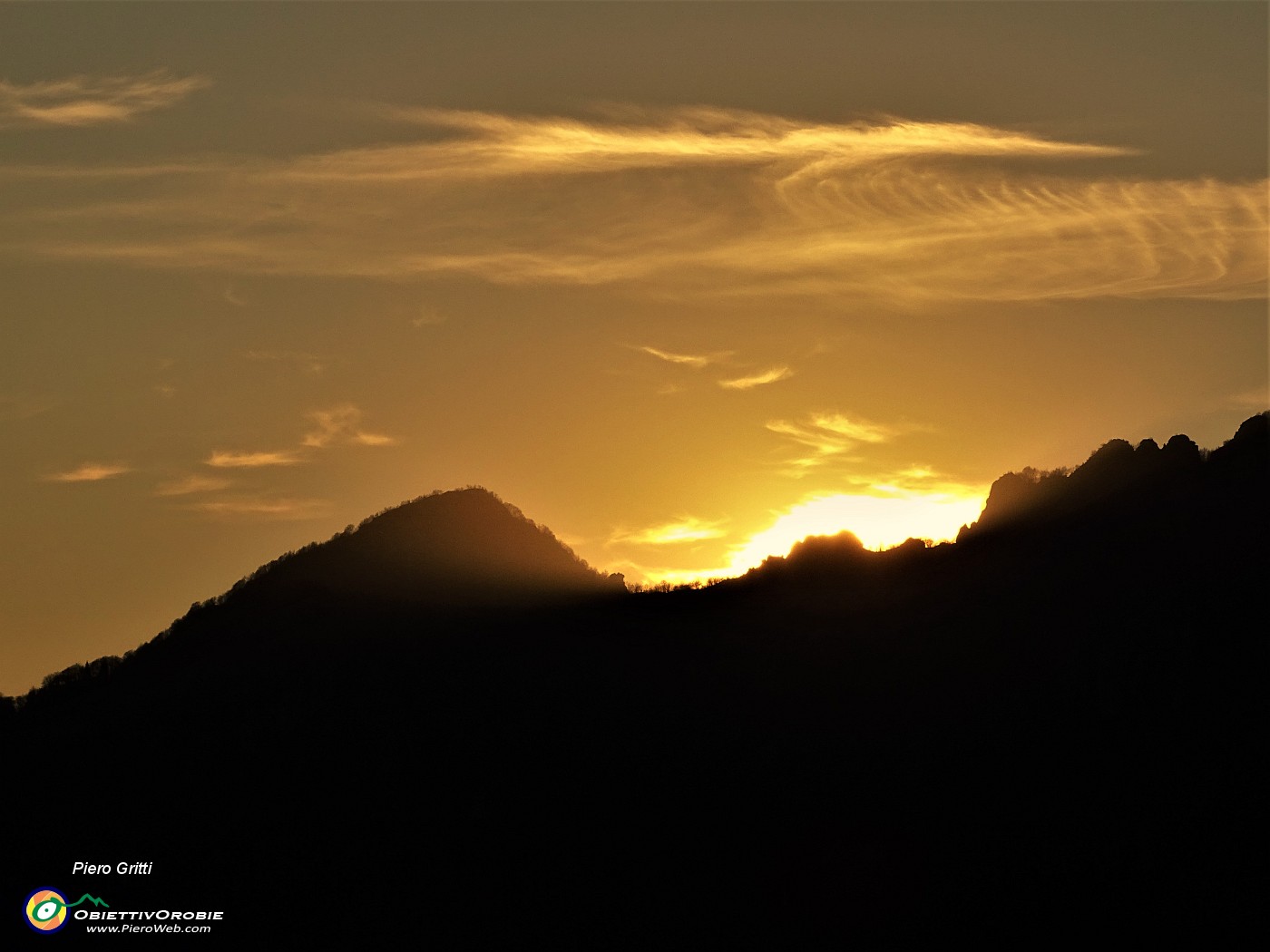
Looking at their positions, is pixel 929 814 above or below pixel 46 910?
below

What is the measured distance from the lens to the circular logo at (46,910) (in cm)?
18700

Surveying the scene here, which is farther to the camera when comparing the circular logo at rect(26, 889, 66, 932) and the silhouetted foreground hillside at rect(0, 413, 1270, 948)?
the circular logo at rect(26, 889, 66, 932)

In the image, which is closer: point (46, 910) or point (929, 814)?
point (929, 814)

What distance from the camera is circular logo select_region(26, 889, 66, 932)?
18700 centimetres

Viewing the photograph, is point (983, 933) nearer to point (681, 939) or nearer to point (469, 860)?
point (681, 939)

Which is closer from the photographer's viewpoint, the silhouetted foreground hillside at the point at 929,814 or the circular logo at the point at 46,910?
the silhouetted foreground hillside at the point at 929,814

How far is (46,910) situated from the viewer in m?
192

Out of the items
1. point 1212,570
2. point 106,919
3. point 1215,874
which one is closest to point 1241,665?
point 1212,570

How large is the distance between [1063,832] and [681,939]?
126 ft

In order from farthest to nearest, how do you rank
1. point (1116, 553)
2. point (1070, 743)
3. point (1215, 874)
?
point (1116, 553) < point (1070, 743) < point (1215, 874)

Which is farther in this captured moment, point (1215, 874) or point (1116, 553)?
point (1116, 553)

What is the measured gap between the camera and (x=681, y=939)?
585 feet

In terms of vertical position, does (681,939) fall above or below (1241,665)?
below

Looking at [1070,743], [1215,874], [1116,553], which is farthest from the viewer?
[1116,553]
